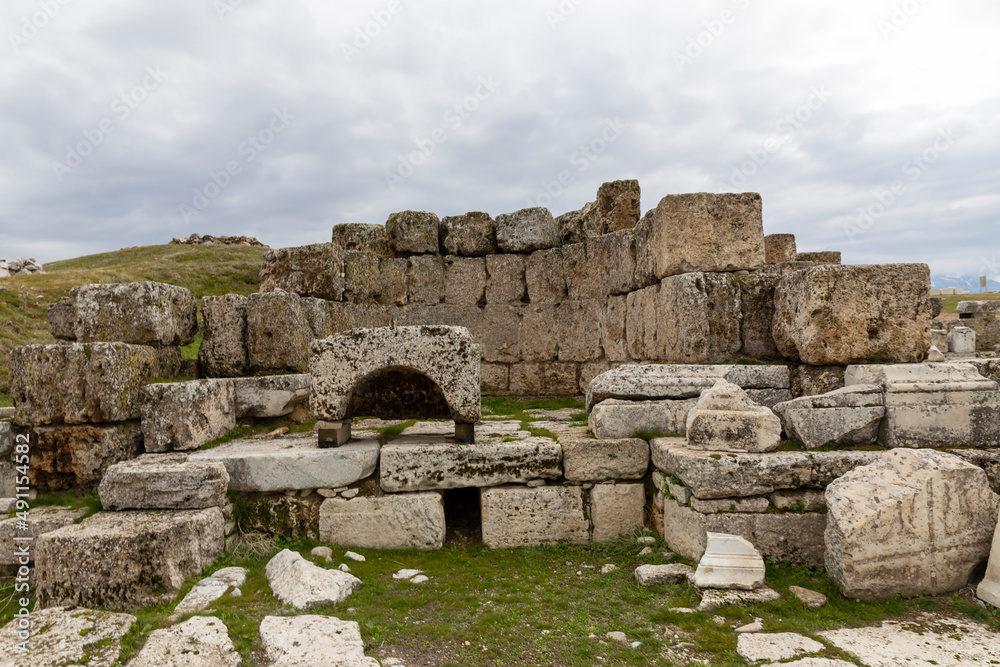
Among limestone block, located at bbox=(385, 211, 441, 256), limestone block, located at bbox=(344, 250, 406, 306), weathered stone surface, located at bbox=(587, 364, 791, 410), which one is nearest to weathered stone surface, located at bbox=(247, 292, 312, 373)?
limestone block, located at bbox=(344, 250, 406, 306)

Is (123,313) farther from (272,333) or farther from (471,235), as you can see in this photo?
(471,235)

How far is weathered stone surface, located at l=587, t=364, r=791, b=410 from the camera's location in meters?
5.25

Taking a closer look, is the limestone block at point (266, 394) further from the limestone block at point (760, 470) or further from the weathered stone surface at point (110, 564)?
the limestone block at point (760, 470)

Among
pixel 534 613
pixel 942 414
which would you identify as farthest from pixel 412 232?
pixel 942 414

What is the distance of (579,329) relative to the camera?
338 inches

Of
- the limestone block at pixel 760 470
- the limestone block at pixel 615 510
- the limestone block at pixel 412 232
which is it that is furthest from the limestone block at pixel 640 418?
the limestone block at pixel 412 232

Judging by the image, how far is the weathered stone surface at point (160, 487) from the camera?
14.1ft

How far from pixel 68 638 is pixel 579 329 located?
21.6 ft

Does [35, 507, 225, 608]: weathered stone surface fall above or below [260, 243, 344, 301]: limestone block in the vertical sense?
below

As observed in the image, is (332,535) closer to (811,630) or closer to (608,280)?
(811,630)

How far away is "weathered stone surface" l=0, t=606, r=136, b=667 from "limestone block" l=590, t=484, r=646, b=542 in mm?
3271

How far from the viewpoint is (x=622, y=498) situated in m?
A: 4.95

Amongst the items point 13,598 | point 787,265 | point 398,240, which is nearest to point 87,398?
point 13,598

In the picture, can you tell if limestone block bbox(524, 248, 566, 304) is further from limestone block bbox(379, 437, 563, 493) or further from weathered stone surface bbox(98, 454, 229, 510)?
weathered stone surface bbox(98, 454, 229, 510)
